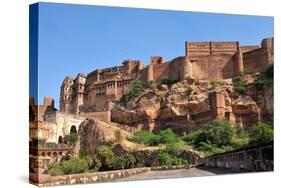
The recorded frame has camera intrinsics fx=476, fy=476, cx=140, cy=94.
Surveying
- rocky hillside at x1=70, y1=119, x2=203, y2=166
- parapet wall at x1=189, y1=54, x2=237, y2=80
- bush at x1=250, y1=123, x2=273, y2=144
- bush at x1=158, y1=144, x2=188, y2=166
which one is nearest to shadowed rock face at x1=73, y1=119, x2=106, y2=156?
rocky hillside at x1=70, y1=119, x2=203, y2=166

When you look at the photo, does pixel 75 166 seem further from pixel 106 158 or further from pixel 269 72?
pixel 269 72

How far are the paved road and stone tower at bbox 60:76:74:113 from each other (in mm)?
1896

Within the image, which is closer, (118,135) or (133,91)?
(118,135)

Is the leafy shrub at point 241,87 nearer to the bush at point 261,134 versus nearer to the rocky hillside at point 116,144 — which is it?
the bush at point 261,134

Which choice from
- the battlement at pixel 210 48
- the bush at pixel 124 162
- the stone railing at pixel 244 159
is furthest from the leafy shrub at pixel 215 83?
the bush at pixel 124 162

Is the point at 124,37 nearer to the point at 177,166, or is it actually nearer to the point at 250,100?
the point at 177,166

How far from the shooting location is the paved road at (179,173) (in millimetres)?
9777

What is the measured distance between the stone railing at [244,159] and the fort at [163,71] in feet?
6.29

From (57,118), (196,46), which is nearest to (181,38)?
(196,46)

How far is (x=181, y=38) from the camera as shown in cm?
1066

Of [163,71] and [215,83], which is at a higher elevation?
[163,71]

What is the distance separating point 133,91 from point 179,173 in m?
2.26

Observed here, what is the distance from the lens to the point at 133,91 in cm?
1120

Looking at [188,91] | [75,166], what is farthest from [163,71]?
[75,166]
